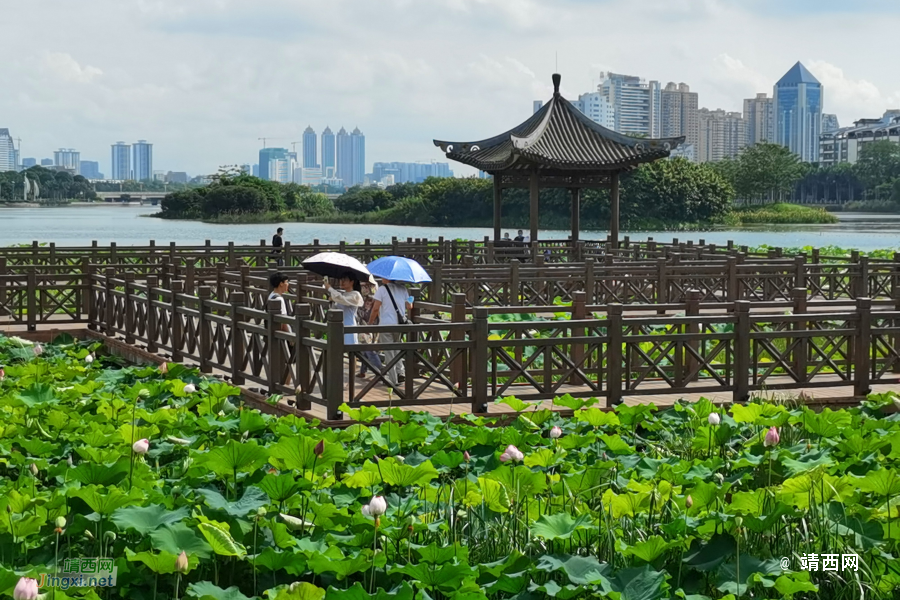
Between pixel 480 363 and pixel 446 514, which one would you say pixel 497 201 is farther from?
pixel 446 514

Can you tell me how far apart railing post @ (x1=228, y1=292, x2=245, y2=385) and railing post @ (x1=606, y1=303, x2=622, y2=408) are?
3.42 metres

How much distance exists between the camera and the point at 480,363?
954cm

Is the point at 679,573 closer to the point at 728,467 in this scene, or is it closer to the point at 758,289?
the point at 728,467

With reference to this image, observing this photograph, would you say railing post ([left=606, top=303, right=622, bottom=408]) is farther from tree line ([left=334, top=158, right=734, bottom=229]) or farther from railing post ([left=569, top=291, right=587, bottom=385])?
tree line ([left=334, top=158, right=734, bottom=229])

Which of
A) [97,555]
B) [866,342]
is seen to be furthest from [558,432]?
[866,342]

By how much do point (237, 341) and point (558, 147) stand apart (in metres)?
18.8

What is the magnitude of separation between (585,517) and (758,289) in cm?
1845

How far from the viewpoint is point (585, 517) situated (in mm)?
4934

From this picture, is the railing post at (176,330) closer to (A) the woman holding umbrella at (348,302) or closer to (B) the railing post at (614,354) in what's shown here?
(A) the woman holding umbrella at (348,302)

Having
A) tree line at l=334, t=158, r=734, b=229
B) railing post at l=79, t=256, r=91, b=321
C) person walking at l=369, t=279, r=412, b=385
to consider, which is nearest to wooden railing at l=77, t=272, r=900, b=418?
person walking at l=369, t=279, r=412, b=385

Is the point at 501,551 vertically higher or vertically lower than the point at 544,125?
lower

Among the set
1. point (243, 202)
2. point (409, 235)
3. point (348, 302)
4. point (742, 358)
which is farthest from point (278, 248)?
point (243, 202)

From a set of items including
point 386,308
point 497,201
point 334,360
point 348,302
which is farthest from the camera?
point 497,201

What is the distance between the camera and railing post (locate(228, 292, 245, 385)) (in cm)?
1080
